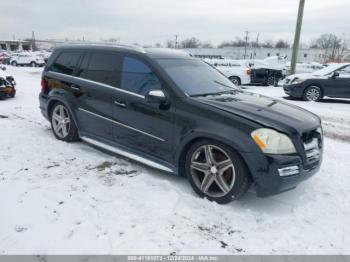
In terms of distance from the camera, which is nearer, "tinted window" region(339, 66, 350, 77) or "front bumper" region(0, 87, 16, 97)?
"front bumper" region(0, 87, 16, 97)

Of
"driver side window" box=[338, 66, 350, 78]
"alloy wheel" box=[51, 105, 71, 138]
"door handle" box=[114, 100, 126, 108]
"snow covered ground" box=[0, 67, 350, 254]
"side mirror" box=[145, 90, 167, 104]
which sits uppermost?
"driver side window" box=[338, 66, 350, 78]

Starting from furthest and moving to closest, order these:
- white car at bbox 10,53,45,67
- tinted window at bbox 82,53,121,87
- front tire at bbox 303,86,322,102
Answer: white car at bbox 10,53,45,67 → front tire at bbox 303,86,322,102 → tinted window at bbox 82,53,121,87

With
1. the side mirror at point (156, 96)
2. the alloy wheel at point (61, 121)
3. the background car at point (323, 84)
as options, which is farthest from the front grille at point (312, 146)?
the background car at point (323, 84)

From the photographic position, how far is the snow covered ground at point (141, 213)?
2.88m

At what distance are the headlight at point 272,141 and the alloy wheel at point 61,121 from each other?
353 cm

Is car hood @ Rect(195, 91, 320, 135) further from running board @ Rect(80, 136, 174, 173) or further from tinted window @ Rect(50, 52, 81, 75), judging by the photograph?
tinted window @ Rect(50, 52, 81, 75)

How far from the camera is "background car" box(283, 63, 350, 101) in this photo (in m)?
11.5

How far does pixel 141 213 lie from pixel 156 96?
1.43 meters

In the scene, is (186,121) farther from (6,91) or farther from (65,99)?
(6,91)

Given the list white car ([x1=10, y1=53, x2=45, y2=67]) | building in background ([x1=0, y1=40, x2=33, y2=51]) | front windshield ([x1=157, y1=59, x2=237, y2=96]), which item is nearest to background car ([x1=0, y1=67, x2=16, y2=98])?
front windshield ([x1=157, y1=59, x2=237, y2=96])

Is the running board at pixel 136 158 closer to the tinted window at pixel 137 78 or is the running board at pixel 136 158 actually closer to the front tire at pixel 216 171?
the front tire at pixel 216 171

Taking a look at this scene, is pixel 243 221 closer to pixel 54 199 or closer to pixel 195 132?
pixel 195 132

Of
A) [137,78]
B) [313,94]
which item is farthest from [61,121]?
[313,94]

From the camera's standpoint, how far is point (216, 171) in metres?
3.58
